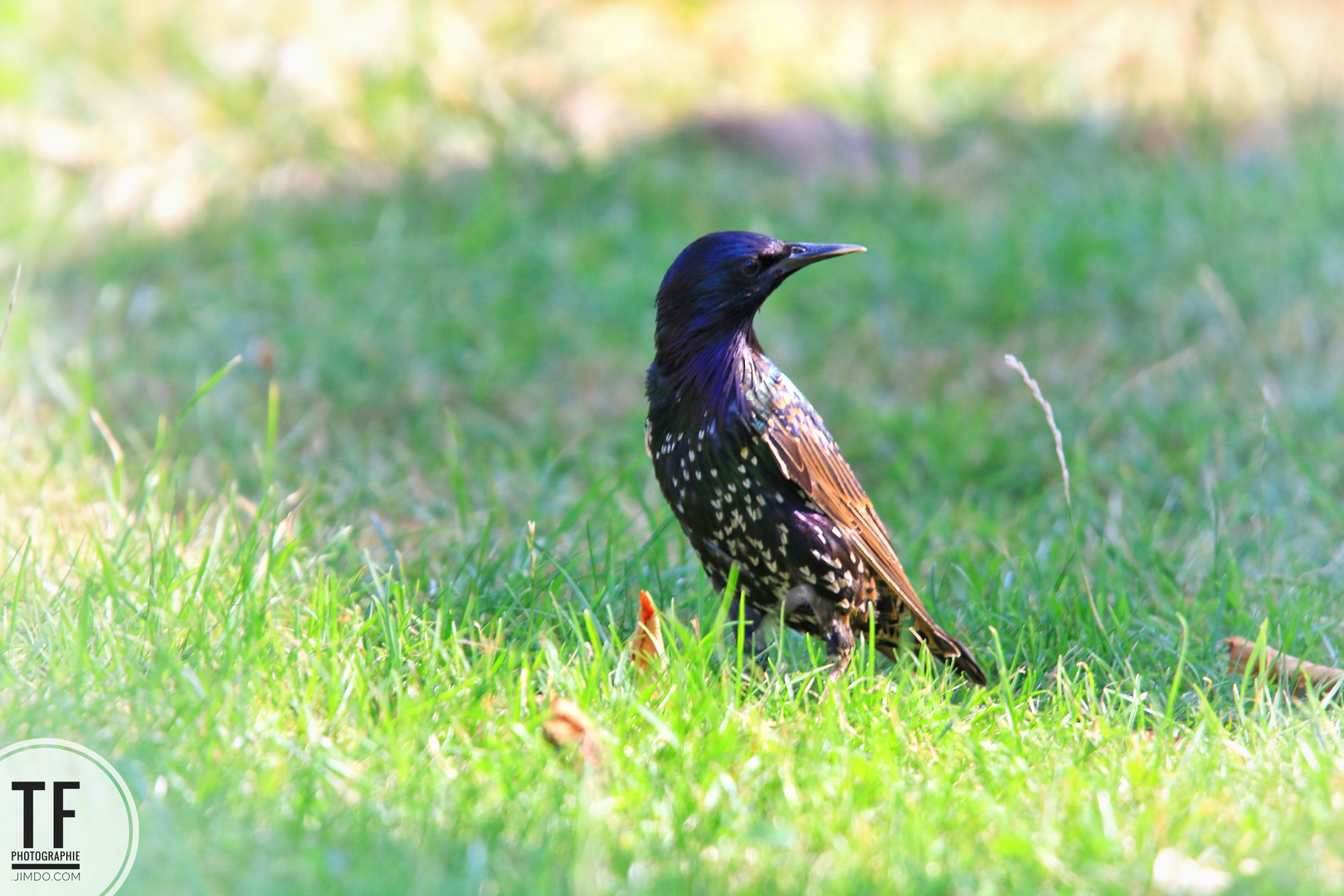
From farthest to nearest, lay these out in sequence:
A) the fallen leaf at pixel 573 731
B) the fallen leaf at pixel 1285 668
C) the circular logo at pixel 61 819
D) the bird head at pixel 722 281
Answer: the bird head at pixel 722 281 → the fallen leaf at pixel 1285 668 → the fallen leaf at pixel 573 731 → the circular logo at pixel 61 819

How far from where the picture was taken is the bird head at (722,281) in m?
2.97

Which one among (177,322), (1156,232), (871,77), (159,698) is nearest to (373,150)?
(177,322)

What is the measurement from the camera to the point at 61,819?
7.44 feet

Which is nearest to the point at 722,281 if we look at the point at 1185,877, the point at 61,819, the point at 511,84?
the point at 1185,877

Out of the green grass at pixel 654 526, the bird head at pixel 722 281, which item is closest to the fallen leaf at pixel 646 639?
the green grass at pixel 654 526

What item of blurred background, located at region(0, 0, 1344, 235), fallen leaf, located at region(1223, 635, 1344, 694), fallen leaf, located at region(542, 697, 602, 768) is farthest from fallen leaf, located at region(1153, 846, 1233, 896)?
blurred background, located at region(0, 0, 1344, 235)

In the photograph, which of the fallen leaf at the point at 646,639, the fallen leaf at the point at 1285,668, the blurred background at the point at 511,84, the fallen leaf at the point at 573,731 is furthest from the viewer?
the blurred background at the point at 511,84

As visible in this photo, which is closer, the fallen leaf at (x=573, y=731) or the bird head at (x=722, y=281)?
the fallen leaf at (x=573, y=731)

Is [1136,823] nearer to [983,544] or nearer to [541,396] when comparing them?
[983,544]

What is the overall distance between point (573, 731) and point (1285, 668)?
1.77 meters

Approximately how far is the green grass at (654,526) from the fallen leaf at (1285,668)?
105 mm

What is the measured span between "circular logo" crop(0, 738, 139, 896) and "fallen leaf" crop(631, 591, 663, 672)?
1083 millimetres

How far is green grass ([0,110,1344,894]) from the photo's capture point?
7.32 feet

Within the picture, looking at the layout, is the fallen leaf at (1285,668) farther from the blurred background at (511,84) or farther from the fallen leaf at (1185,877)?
the blurred background at (511,84)
